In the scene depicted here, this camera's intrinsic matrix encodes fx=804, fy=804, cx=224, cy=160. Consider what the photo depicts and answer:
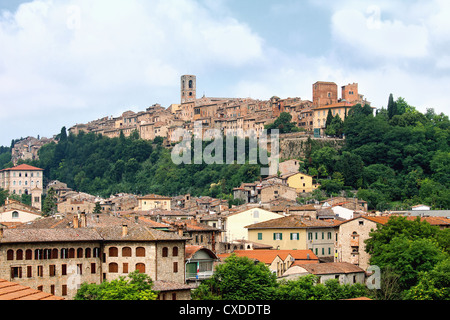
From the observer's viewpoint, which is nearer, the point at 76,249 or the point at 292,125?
the point at 76,249

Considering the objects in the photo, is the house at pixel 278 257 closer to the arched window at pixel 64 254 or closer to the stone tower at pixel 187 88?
the arched window at pixel 64 254

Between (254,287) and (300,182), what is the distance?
56.9m

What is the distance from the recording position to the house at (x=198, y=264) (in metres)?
39.5

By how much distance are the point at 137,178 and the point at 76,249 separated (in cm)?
8550

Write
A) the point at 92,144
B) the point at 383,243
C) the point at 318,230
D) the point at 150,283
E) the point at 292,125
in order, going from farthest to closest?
the point at 92,144
the point at 292,125
the point at 318,230
the point at 383,243
the point at 150,283

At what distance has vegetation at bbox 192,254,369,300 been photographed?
36094mm

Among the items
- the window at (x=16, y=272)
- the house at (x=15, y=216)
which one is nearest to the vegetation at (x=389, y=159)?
the house at (x=15, y=216)

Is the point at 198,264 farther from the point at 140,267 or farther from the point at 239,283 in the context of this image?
the point at 239,283

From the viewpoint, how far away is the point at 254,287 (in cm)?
3647

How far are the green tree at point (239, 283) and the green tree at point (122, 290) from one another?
3788 mm

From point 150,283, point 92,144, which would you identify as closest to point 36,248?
point 150,283

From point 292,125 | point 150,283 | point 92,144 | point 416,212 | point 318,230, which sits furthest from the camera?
point 92,144
